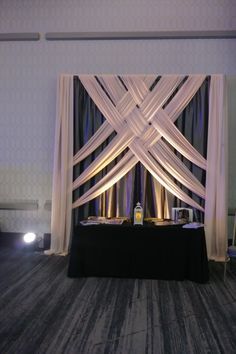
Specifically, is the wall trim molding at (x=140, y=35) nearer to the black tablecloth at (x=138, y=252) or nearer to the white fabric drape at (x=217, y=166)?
the white fabric drape at (x=217, y=166)

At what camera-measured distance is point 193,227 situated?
371cm

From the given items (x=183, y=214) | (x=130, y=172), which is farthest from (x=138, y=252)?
(x=130, y=172)

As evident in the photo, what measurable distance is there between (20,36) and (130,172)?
2832 millimetres

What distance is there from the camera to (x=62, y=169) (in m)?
4.57

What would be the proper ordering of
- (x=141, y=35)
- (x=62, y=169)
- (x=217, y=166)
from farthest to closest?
(x=141, y=35) < (x=62, y=169) < (x=217, y=166)

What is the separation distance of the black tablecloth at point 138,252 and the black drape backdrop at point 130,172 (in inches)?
33.0

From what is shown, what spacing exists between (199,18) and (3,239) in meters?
4.71

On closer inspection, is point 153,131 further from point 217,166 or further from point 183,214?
point 183,214

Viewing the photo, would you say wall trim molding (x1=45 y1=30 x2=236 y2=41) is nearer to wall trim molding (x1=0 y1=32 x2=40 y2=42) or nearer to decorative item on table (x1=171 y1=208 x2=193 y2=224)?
wall trim molding (x1=0 y1=32 x2=40 y2=42)

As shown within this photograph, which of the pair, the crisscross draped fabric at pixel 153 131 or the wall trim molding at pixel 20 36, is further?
the wall trim molding at pixel 20 36

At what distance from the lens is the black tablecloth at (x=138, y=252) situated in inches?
144

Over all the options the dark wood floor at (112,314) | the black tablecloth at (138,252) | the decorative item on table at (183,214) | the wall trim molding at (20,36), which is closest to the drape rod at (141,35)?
the wall trim molding at (20,36)

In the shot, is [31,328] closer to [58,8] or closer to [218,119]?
[218,119]

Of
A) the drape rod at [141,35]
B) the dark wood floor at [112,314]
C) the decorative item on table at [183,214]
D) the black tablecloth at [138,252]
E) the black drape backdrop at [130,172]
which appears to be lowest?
the dark wood floor at [112,314]
